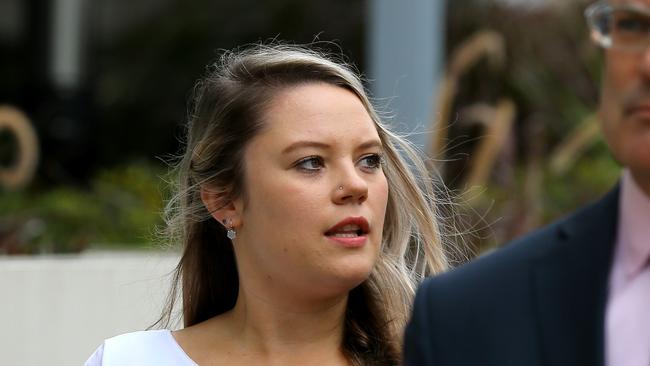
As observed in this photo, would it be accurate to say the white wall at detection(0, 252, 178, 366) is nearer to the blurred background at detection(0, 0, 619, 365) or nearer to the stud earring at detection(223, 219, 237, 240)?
the blurred background at detection(0, 0, 619, 365)

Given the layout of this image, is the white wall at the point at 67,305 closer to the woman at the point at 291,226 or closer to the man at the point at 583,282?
the woman at the point at 291,226

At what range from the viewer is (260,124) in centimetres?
334

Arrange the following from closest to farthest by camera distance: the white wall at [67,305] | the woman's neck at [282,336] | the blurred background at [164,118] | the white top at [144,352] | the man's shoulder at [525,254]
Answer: the man's shoulder at [525,254], the woman's neck at [282,336], the white top at [144,352], the white wall at [67,305], the blurred background at [164,118]

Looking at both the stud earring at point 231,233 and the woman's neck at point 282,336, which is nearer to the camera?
the woman's neck at point 282,336

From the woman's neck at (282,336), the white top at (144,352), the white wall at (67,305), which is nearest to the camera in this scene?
the woman's neck at (282,336)

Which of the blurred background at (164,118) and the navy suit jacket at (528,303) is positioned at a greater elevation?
the navy suit jacket at (528,303)

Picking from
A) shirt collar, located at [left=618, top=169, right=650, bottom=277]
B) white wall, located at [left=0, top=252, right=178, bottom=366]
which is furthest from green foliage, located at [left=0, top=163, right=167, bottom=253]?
shirt collar, located at [left=618, top=169, right=650, bottom=277]

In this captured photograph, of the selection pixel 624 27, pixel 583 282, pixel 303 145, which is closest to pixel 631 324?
pixel 583 282

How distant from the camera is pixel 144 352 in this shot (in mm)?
3396

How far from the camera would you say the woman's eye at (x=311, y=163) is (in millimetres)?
3191

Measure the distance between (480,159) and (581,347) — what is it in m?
5.26

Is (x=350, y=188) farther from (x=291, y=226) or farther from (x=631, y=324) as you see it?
(x=631, y=324)

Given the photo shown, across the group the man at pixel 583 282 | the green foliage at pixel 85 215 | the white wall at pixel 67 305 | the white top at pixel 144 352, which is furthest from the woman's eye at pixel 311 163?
the green foliage at pixel 85 215

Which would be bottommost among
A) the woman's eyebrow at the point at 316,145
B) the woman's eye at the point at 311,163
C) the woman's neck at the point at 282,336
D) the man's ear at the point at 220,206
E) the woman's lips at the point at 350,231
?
the woman's neck at the point at 282,336
